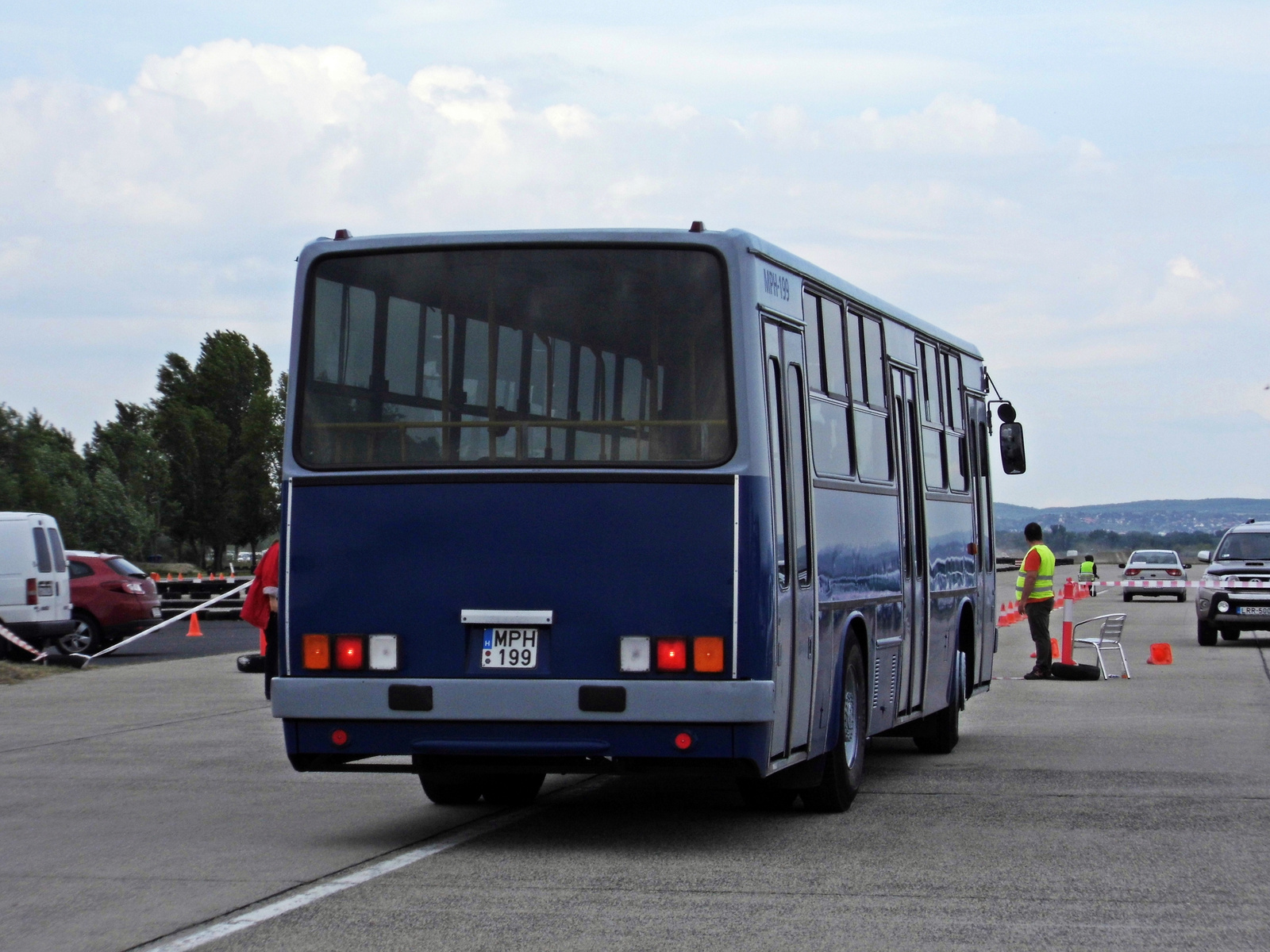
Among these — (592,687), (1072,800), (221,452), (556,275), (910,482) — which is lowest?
(1072,800)

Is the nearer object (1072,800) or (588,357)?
(588,357)

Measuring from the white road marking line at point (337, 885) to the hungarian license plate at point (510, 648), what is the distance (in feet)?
3.14

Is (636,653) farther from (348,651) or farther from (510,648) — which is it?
(348,651)

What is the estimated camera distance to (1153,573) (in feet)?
174

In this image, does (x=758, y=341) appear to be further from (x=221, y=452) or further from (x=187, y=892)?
(x=221, y=452)

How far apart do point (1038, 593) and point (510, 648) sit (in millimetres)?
14187

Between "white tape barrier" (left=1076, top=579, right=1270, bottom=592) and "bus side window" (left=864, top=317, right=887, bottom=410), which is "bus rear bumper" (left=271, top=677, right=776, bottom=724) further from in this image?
"white tape barrier" (left=1076, top=579, right=1270, bottom=592)

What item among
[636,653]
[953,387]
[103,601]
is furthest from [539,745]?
[103,601]

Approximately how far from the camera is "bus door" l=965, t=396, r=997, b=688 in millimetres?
16359

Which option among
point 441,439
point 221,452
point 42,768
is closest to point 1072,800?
point 441,439

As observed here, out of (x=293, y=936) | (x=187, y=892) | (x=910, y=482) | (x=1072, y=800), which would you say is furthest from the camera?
(x=910, y=482)

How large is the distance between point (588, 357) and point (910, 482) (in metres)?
4.25

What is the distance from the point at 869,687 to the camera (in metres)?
12.0

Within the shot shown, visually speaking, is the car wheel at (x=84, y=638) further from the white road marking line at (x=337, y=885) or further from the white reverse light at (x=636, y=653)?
the white reverse light at (x=636, y=653)
